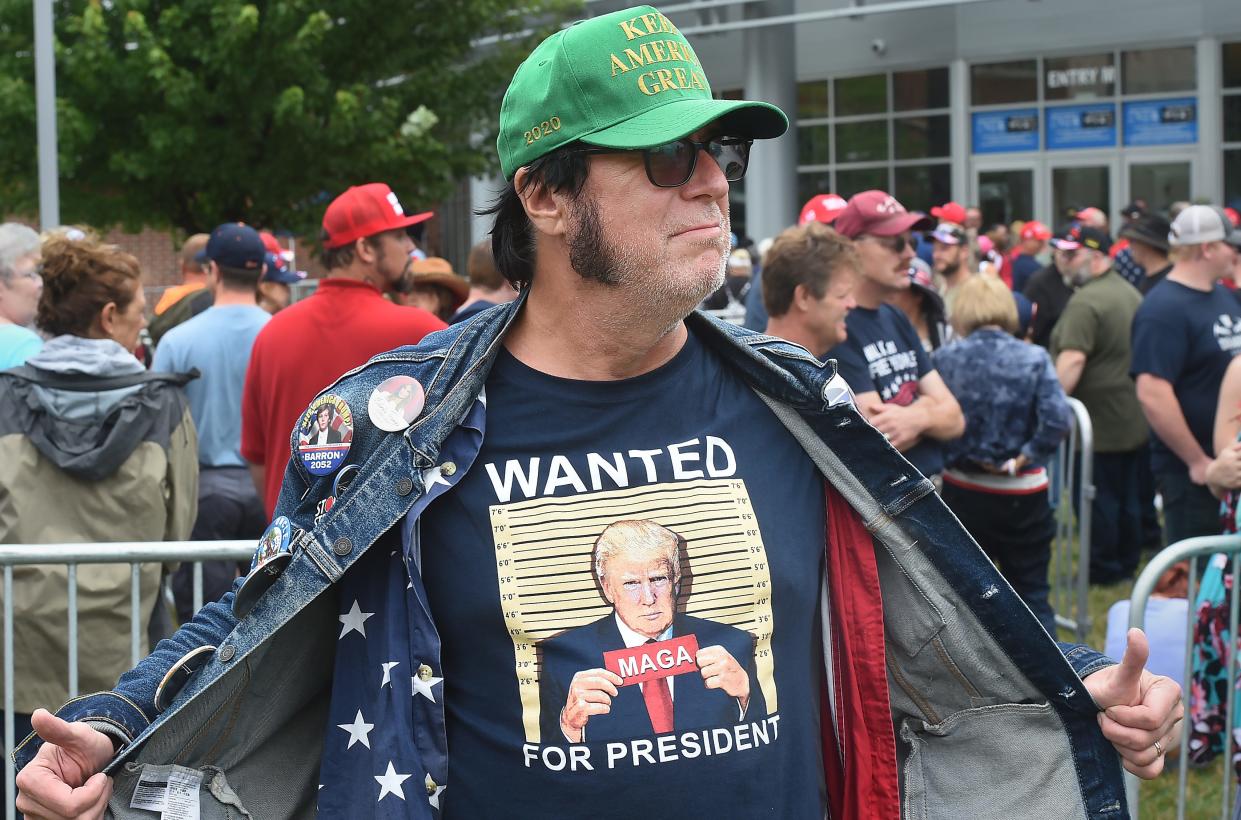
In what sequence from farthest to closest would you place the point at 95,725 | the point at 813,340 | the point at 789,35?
the point at 789,35, the point at 813,340, the point at 95,725

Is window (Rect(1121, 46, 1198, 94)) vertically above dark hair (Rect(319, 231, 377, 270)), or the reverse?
window (Rect(1121, 46, 1198, 94))

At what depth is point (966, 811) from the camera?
2.33 metres

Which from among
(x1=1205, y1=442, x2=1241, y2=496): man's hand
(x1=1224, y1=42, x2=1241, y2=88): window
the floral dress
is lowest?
the floral dress

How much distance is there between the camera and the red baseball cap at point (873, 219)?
19.8ft

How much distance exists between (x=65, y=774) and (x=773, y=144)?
72.7 ft

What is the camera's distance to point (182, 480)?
477cm

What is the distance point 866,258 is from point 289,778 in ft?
13.8

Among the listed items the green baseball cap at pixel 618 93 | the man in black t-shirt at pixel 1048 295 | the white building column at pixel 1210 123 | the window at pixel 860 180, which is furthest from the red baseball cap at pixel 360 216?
the window at pixel 860 180

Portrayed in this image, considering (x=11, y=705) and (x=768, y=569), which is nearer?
(x=768, y=569)

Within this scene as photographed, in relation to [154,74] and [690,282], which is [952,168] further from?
[690,282]

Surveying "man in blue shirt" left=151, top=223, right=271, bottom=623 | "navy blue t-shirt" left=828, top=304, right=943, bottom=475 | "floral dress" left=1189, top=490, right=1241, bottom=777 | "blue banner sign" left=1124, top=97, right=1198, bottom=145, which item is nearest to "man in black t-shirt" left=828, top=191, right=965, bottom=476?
"navy blue t-shirt" left=828, top=304, right=943, bottom=475

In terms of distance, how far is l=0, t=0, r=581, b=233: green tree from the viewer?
16109 mm

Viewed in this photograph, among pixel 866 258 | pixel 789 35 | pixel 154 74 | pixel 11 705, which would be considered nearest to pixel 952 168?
pixel 789 35

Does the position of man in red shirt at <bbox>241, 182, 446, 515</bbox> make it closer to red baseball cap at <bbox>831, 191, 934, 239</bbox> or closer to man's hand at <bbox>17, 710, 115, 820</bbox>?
red baseball cap at <bbox>831, 191, 934, 239</bbox>
